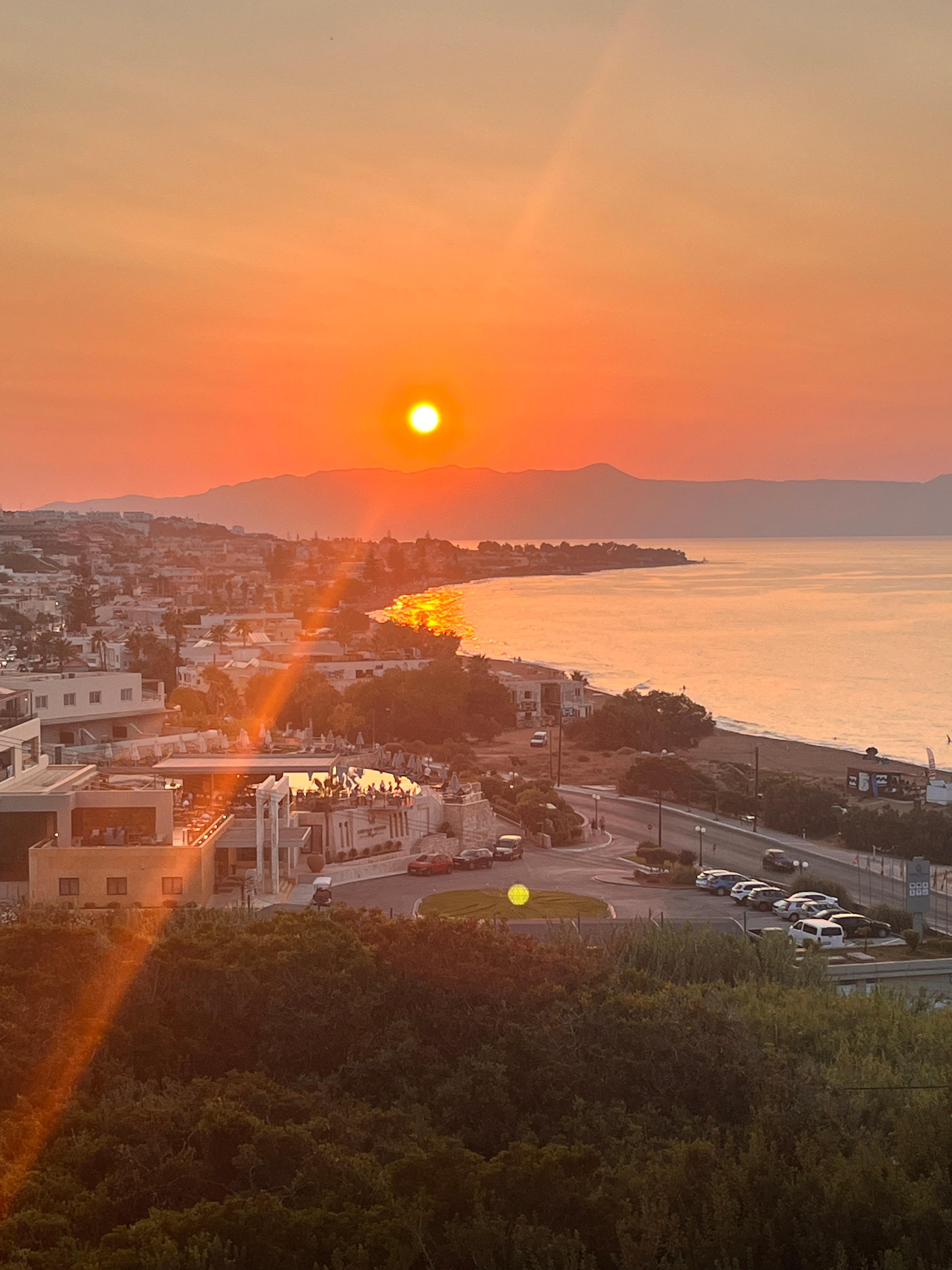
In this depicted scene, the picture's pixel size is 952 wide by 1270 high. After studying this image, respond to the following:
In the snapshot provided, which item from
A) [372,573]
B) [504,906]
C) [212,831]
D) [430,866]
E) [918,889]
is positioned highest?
[372,573]

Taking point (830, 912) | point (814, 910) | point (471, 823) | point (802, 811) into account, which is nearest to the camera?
point (830, 912)

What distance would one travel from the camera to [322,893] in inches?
560

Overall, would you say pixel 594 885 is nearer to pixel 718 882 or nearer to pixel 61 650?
pixel 718 882

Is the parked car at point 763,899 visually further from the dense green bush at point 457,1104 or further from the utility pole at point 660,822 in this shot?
the dense green bush at point 457,1104

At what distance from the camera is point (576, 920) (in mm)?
13938

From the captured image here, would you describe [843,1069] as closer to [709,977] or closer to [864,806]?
[709,977]

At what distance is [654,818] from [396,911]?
8741mm

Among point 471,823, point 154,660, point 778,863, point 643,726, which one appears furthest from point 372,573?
point 471,823

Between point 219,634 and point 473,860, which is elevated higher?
point 219,634

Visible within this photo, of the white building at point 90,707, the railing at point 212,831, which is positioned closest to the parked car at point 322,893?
the railing at point 212,831

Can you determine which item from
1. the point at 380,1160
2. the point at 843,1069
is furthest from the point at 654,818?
the point at 380,1160

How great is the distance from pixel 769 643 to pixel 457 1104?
215ft

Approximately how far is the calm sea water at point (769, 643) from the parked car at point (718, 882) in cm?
2159

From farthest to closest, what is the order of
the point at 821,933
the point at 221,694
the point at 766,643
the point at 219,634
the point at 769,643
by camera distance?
the point at 766,643 → the point at 769,643 → the point at 219,634 → the point at 221,694 → the point at 821,933
